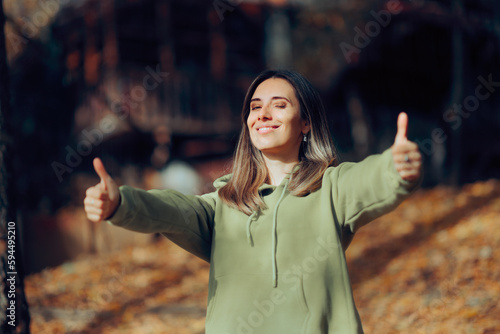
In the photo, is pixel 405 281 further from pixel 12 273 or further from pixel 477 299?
pixel 12 273

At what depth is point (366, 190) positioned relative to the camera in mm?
2002

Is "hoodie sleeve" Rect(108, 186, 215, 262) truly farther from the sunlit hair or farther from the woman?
the sunlit hair

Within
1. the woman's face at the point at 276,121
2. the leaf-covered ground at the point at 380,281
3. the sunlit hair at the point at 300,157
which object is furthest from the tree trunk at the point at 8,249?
the woman's face at the point at 276,121

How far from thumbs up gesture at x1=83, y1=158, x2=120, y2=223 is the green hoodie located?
0.08 metres

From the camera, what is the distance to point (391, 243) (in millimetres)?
8281

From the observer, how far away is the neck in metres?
2.45

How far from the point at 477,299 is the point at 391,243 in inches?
116

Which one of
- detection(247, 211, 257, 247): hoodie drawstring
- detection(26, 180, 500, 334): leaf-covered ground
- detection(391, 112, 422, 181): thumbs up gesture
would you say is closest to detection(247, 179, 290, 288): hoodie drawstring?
detection(247, 211, 257, 247): hoodie drawstring

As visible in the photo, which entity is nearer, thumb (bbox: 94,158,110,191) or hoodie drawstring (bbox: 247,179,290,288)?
thumb (bbox: 94,158,110,191)

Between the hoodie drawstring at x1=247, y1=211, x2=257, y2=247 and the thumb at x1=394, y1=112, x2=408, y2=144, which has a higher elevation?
the thumb at x1=394, y1=112, x2=408, y2=144

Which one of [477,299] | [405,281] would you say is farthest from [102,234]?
[477,299]

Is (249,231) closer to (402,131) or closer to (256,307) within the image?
(256,307)

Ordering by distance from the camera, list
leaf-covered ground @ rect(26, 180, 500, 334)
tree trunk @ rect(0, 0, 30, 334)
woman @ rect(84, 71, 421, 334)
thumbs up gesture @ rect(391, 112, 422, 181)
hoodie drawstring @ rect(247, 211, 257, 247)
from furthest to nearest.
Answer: leaf-covered ground @ rect(26, 180, 500, 334) < tree trunk @ rect(0, 0, 30, 334) < hoodie drawstring @ rect(247, 211, 257, 247) < woman @ rect(84, 71, 421, 334) < thumbs up gesture @ rect(391, 112, 422, 181)

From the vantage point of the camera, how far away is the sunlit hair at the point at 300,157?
7.61 ft
